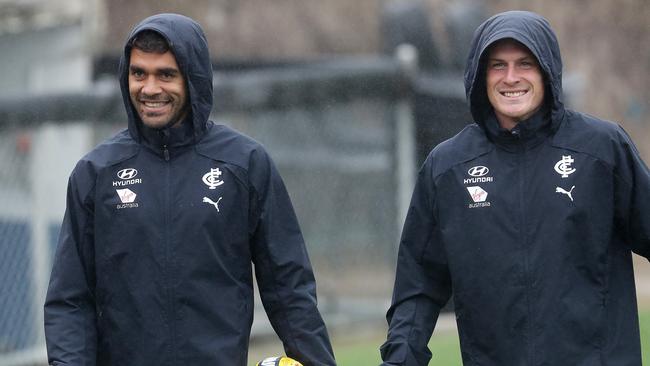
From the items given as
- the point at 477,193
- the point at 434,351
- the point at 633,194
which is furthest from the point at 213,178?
the point at 434,351

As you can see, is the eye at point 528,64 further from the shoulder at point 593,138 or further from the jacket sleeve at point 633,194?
the jacket sleeve at point 633,194

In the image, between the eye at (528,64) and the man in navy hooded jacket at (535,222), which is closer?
the man in navy hooded jacket at (535,222)

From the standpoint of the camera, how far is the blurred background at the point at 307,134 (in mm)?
9352

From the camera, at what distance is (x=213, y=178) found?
450 cm

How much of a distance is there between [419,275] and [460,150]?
44 cm

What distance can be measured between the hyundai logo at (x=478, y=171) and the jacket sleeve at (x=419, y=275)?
158 millimetres

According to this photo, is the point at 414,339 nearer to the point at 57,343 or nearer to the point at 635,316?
the point at 635,316

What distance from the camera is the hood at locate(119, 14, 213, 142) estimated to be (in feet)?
14.6

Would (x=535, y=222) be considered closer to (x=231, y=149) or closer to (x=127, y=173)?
(x=231, y=149)

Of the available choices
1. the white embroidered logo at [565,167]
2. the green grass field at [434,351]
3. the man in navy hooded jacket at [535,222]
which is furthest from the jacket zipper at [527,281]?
the green grass field at [434,351]

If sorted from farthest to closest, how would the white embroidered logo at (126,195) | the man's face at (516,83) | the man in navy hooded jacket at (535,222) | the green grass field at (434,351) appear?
the green grass field at (434,351) → the white embroidered logo at (126,195) → the man's face at (516,83) → the man in navy hooded jacket at (535,222)

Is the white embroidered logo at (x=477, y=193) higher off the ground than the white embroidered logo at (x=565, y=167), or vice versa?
the white embroidered logo at (x=565, y=167)

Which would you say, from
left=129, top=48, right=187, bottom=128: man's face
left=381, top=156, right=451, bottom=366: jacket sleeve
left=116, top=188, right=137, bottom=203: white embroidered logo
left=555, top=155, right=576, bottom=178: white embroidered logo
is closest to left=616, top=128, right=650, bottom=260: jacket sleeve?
left=555, top=155, right=576, bottom=178: white embroidered logo

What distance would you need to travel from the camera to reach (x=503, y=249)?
4.32m
